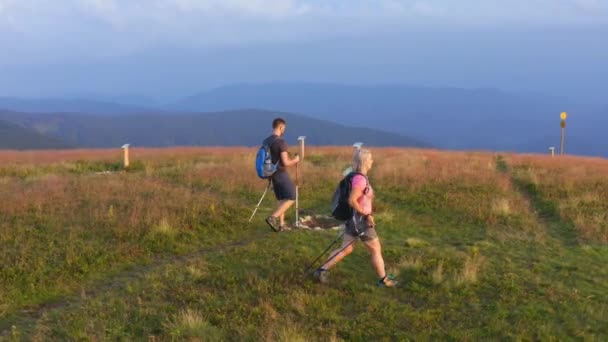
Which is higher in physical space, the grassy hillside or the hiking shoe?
the hiking shoe

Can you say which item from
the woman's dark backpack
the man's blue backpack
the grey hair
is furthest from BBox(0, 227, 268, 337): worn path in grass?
the grey hair

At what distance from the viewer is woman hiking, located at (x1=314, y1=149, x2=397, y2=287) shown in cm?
646

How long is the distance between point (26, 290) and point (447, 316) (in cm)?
560

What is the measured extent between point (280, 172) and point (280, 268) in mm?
2318

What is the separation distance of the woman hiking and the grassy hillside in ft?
0.74

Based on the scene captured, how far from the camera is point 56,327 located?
596 centimetres

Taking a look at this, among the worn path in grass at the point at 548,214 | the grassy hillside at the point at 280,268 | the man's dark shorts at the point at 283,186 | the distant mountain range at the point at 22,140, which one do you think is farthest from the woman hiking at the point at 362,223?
the distant mountain range at the point at 22,140

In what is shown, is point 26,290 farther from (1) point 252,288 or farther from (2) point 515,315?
(2) point 515,315

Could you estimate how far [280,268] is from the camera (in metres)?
7.87

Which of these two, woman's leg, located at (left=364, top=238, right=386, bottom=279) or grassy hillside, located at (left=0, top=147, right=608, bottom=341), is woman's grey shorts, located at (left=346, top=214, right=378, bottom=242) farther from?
grassy hillside, located at (left=0, top=147, right=608, bottom=341)

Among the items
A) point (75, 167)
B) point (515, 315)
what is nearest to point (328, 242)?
point (515, 315)

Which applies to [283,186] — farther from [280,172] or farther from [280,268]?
[280,268]

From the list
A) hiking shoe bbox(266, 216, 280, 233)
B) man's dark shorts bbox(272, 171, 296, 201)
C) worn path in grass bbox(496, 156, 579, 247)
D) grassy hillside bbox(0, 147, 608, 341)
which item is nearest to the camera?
grassy hillside bbox(0, 147, 608, 341)

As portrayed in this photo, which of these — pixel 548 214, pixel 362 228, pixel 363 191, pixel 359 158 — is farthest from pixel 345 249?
pixel 548 214
